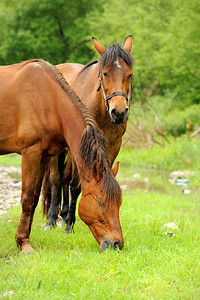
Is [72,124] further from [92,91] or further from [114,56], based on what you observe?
[92,91]

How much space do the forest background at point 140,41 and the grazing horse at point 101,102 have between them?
8089 mm

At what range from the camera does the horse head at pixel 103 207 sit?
407cm

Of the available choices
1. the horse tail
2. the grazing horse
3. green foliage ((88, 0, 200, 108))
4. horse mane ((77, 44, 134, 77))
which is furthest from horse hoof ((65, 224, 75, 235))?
green foliage ((88, 0, 200, 108))

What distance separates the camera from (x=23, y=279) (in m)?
3.48

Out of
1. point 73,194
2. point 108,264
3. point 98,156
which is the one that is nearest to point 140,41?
point 73,194

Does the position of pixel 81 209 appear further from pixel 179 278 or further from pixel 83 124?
pixel 179 278

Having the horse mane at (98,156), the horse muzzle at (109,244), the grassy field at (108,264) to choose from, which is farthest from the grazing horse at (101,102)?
the horse muzzle at (109,244)

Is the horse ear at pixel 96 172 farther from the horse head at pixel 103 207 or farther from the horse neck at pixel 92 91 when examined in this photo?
the horse neck at pixel 92 91

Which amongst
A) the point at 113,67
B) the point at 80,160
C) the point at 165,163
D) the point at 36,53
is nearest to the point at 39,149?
the point at 80,160

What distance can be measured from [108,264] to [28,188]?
49.3 inches

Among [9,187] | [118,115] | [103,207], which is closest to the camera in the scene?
[103,207]

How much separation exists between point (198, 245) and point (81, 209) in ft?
4.76

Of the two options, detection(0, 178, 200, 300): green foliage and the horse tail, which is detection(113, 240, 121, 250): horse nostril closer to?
detection(0, 178, 200, 300): green foliage

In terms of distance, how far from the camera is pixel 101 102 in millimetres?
5285
